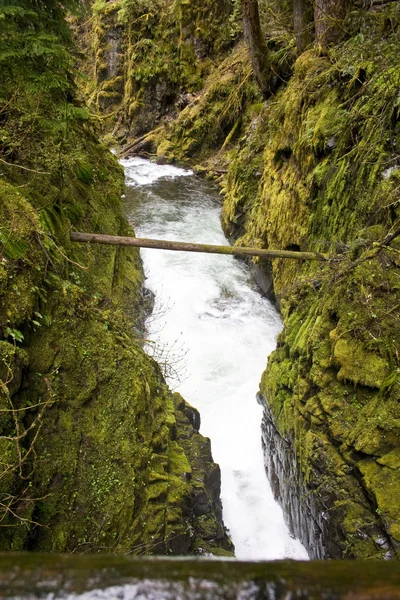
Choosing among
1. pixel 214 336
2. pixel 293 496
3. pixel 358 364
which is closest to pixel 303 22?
pixel 214 336

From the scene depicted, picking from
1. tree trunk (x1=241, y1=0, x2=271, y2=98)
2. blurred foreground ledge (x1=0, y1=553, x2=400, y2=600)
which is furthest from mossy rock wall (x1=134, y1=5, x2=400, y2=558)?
blurred foreground ledge (x1=0, y1=553, x2=400, y2=600)

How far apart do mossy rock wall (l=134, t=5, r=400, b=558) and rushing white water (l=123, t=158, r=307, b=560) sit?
25.9 inches

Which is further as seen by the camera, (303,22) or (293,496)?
(303,22)

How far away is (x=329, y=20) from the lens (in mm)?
6969

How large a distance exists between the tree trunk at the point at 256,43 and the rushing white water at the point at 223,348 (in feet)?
15.0

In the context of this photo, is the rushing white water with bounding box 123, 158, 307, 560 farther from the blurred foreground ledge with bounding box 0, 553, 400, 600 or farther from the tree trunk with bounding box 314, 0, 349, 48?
the tree trunk with bounding box 314, 0, 349, 48

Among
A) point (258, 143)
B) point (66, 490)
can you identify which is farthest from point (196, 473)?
point (258, 143)

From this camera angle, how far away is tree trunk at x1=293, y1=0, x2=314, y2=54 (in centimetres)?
912

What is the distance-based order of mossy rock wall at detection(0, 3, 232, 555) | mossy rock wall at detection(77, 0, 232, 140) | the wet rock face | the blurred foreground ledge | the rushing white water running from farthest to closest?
mossy rock wall at detection(77, 0, 232, 140) → the rushing white water → the wet rock face → mossy rock wall at detection(0, 3, 232, 555) → the blurred foreground ledge

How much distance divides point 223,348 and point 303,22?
8.13 m

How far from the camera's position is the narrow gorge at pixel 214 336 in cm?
334

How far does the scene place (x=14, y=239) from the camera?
341cm

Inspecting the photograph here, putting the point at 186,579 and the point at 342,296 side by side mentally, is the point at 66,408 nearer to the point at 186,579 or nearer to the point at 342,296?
the point at 186,579

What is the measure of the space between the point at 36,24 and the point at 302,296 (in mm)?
5408
